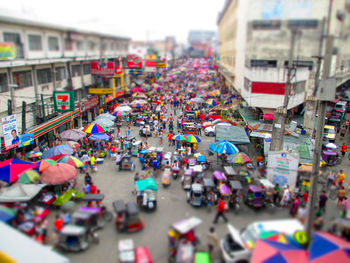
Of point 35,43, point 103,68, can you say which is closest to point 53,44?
point 35,43

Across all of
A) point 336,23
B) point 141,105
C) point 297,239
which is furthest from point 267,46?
point 141,105

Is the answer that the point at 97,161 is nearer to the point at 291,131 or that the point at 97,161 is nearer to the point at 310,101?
the point at 291,131

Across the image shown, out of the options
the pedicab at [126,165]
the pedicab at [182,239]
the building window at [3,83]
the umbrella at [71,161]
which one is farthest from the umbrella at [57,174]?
the building window at [3,83]

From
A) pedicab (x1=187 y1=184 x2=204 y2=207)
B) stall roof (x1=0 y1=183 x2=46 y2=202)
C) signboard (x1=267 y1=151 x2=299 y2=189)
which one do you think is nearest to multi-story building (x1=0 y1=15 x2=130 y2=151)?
stall roof (x1=0 y1=183 x2=46 y2=202)

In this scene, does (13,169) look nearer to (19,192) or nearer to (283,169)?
(19,192)

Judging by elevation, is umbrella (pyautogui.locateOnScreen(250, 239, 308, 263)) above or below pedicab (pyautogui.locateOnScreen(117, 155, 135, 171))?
above

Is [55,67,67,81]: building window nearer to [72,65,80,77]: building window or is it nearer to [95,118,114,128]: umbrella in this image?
[72,65,80,77]: building window
